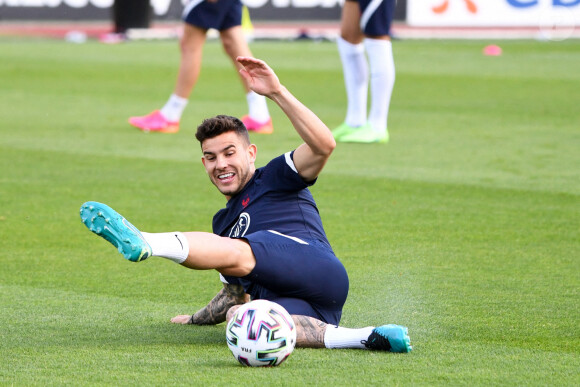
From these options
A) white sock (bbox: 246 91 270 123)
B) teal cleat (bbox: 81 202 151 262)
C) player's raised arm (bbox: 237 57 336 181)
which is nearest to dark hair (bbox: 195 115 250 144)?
player's raised arm (bbox: 237 57 336 181)

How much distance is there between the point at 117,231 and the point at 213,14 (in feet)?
22.0

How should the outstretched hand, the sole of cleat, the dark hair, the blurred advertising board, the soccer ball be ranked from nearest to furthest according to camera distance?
the soccer ball
the sole of cleat
the outstretched hand
the dark hair
the blurred advertising board

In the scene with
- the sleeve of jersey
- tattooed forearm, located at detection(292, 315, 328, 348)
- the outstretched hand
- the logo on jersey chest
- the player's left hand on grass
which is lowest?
the player's left hand on grass

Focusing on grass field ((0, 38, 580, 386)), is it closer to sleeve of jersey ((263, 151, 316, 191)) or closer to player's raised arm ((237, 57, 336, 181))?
sleeve of jersey ((263, 151, 316, 191))

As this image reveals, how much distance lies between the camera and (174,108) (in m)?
10.5

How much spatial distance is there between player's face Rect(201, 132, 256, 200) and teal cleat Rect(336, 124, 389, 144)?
18.7 feet

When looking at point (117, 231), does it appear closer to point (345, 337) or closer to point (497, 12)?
point (345, 337)

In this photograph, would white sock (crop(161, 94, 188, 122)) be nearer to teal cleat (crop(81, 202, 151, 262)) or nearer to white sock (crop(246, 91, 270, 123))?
white sock (crop(246, 91, 270, 123))

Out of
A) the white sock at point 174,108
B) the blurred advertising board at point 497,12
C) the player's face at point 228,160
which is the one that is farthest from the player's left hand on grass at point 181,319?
the blurred advertising board at point 497,12

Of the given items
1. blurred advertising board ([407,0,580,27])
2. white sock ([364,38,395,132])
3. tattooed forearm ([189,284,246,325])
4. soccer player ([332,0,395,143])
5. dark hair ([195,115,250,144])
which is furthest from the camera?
blurred advertising board ([407,0,580,27])

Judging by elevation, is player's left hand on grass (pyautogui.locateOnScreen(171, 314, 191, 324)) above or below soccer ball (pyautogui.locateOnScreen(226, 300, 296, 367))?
below

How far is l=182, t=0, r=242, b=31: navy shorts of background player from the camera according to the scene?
10078 mm

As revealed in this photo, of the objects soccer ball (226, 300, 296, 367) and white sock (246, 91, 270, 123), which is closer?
soccer ball (226, 300, 296, 367)

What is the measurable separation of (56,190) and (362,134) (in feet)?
11.4
